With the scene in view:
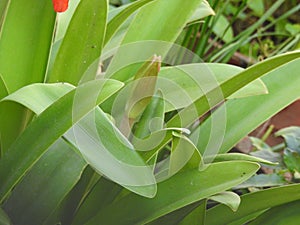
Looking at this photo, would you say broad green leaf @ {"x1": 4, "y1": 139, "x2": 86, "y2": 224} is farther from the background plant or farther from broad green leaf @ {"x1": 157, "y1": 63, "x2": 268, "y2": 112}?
broad green leaf @ {"x1": 157, "y1": 63, "x2": 268, "y2": 112}

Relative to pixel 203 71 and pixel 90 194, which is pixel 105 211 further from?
pixel 203 71

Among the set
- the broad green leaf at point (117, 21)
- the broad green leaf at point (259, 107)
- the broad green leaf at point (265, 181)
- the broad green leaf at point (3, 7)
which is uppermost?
the broad green leaf at point (3, 7)

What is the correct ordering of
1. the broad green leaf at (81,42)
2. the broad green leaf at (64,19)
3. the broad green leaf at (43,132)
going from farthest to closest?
the broad green leaf at (64,19) < the broad green leaf at (81,42) < the broad green leaf at (43,132)

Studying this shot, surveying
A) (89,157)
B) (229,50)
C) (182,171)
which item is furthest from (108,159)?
(229,50)

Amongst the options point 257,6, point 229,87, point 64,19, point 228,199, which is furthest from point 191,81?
point 257,6

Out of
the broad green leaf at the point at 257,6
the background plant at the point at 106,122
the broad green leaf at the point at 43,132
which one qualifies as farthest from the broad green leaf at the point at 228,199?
the broad green leaf at the point at 257,6

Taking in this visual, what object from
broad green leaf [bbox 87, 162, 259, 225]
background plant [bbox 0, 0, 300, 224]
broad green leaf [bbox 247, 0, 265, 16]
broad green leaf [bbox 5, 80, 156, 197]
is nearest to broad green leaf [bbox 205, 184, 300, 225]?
background plant [bbox 0, 0, 300, 224]

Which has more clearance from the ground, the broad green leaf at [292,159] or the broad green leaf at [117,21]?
the broad green leaf at [117,21]

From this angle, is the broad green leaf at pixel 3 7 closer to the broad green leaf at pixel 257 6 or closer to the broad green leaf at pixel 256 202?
the broad green leaf at pixel 256 202
